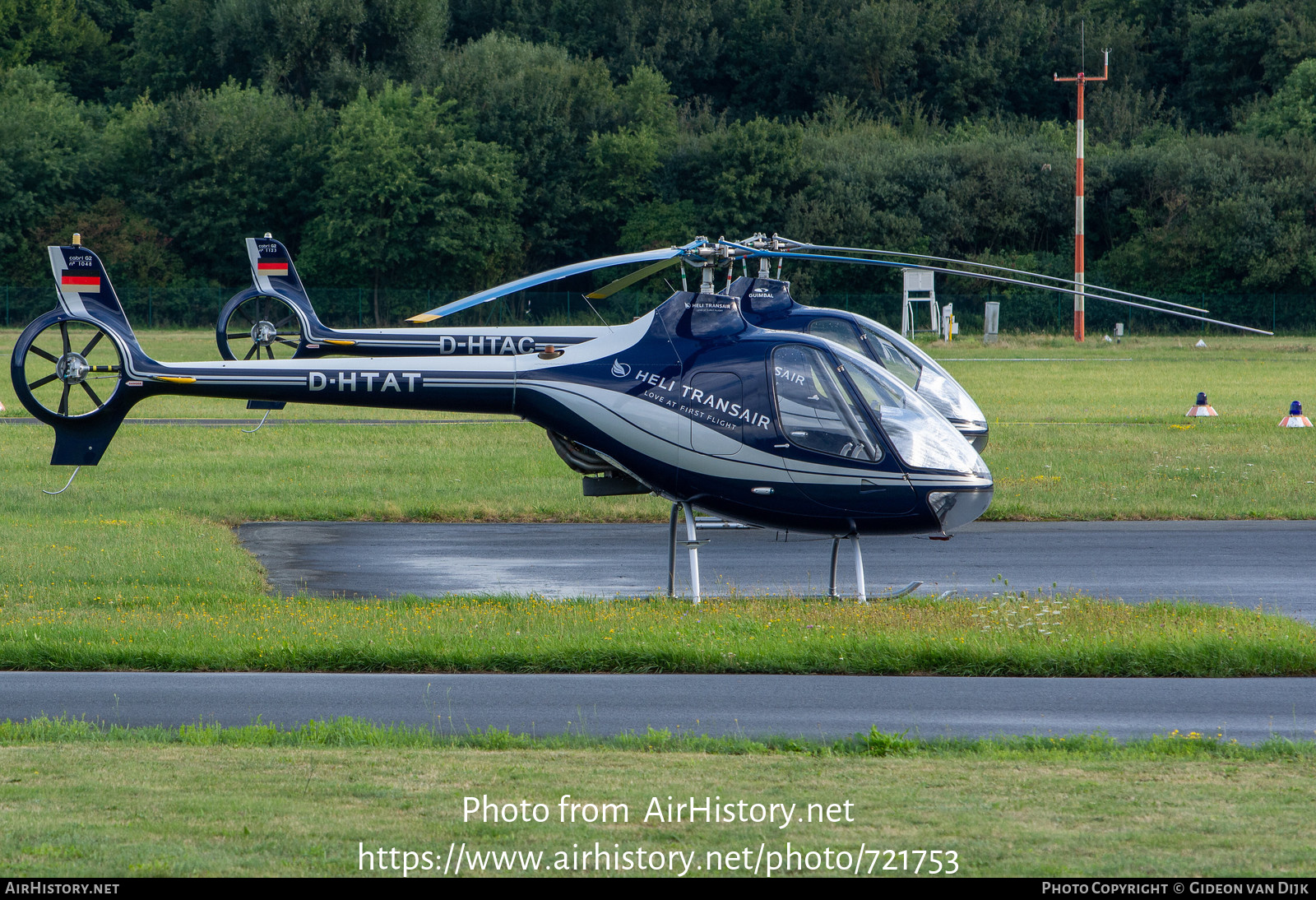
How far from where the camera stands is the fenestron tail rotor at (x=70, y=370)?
1425 cm

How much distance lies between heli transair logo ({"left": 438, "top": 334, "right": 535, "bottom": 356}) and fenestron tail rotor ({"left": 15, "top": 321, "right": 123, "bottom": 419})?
443cm

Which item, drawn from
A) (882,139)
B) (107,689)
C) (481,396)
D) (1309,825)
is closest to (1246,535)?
(481,396)

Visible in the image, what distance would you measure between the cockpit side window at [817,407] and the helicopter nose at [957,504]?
0.65 m

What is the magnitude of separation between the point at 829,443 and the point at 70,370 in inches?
317

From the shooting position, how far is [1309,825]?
20.3 ft

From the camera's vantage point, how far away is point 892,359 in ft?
57.3

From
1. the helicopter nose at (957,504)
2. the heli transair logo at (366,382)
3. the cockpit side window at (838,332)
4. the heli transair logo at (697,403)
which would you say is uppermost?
the heli transair logo at (366,382)

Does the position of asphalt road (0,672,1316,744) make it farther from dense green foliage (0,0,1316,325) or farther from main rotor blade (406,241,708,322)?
dense green foliage (0,0,1316,325)

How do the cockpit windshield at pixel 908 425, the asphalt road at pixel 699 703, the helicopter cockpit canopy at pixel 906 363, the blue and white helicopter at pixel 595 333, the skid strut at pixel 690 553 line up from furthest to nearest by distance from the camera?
1. the helicopter cockpit canopy at pixel 906 363
2. the blue and white helicopter at pixel 595 333
3. the cockpit windshield at pixel 908 425
4. the skid strut at pixel 690 553
5. the asphalt road at pixel 699 703

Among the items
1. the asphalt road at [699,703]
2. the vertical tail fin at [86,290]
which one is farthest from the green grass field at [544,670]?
the vertical tail fin at [86,290]

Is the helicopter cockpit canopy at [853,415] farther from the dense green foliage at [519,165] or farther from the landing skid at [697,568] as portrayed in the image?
the dense green foliage at [519,165]

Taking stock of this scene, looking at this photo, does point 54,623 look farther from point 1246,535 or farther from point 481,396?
point 1246,535

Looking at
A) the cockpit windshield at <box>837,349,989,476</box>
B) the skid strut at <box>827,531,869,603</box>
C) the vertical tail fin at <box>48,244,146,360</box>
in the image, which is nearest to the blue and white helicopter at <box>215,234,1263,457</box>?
the cockpit windshield at <box>837,349,989,476</box>

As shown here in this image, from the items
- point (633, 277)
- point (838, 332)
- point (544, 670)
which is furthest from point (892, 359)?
point (544, 670)
